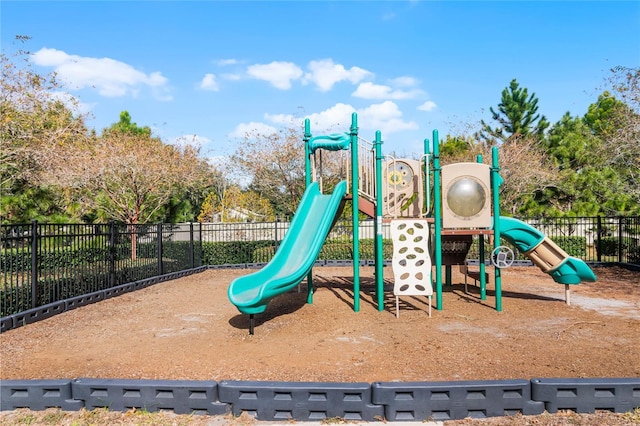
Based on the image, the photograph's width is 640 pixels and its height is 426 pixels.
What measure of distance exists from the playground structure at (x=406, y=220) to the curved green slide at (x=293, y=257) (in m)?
0.02

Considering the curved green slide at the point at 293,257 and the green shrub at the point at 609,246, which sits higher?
the curved green slide at the point at 293,257

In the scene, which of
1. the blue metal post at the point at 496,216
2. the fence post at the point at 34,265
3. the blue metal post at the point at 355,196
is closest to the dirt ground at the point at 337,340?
the blue metal post at the point at 496,216

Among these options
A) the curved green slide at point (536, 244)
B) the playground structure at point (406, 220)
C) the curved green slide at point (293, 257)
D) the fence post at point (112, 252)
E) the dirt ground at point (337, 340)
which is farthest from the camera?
the fence post at point (112, 252)

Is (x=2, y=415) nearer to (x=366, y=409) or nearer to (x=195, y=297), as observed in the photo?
(x=366, y=409)

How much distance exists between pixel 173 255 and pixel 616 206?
19.5 meters

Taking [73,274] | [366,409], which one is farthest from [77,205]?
[366,409]

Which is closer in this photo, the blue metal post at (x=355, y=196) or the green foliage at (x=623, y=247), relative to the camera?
the blue metal post at (x=355, y=196)

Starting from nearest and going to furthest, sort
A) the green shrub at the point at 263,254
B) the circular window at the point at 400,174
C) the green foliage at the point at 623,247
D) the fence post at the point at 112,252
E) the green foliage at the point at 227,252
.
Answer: the circular window at the point at 400,174, the fence post at the point at 112,252, the green foliage at the point at 623,247, the green foliage at the point at 227,252, the green shrub at the point at 263,254

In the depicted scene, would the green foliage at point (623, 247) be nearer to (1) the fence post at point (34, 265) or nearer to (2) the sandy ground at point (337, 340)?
(2) the sandy ground at point (337, 340)

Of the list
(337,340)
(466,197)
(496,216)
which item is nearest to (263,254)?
(466,197)

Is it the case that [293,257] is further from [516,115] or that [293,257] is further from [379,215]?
[516,115]

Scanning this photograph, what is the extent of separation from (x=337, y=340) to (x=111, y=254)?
6.54m

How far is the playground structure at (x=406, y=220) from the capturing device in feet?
25.0

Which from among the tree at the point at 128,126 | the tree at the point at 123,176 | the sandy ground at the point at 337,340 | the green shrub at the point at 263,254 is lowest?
the sandy ground at the point at 337,340
